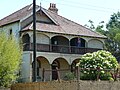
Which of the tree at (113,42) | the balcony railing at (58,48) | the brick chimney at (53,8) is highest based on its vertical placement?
the brick chimney at (53,8)

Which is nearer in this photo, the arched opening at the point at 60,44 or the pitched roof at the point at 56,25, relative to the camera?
the pitched roof at the point at 56,25

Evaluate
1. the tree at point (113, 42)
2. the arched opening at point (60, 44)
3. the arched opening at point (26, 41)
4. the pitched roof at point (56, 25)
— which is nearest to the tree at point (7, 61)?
the arched opening at point (26, 41)

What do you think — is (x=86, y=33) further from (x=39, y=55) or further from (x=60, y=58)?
(x=39, y=55)

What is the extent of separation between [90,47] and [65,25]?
162 inches

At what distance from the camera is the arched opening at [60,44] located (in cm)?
4206

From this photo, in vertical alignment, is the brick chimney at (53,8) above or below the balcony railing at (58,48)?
above

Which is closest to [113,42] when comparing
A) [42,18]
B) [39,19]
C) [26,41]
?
[42,18]

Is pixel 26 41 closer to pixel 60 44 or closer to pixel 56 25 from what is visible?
pixel 56 25

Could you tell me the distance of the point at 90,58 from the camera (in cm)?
2891

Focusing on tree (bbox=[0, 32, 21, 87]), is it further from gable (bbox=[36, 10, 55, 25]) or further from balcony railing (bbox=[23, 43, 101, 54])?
gable (bbox=[36, 10, 55, 25])

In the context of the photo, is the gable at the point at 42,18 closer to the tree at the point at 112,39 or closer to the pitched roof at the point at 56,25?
the pitched roof at the point at 56,25

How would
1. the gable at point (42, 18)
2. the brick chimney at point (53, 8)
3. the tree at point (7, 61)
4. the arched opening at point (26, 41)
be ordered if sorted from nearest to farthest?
the tree at point (7, 61), the arched opening at point (26, 41), the gable at point (42, 18), the brick chimney at point (53, 8)

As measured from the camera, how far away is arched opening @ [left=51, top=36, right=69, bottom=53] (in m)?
42.1

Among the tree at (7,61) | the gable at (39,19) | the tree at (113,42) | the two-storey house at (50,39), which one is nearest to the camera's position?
the tree at (7,61)
